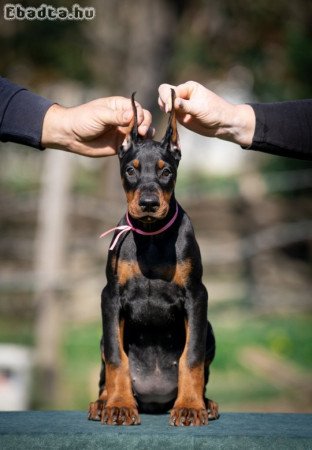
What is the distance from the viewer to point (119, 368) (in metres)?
3.31

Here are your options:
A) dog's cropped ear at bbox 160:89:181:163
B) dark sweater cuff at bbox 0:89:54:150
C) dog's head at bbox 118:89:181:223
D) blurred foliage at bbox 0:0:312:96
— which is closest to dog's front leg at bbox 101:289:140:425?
dog's head at bbox 118:89:181:223

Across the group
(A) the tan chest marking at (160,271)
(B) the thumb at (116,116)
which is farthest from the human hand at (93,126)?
(A) the tan chest marking at (160,271)

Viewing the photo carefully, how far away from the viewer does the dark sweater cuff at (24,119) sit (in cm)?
364

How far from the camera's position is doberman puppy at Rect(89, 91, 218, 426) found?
3.26 metres

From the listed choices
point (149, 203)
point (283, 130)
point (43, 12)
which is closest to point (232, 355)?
point (43, 12)

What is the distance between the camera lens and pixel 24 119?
12.0ft

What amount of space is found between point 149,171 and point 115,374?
880 mm

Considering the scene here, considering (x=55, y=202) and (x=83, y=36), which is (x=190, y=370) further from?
(x=83, y=36)

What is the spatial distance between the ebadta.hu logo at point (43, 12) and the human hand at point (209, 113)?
20.9 ft

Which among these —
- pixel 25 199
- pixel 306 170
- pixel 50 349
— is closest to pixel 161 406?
pixel 50 349

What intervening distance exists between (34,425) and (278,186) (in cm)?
858

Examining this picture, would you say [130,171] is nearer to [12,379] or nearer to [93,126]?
[93,126]

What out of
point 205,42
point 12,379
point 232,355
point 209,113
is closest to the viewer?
point 209,113

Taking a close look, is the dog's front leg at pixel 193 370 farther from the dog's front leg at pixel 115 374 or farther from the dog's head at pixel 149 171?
the dog's head at pixel 149 171
